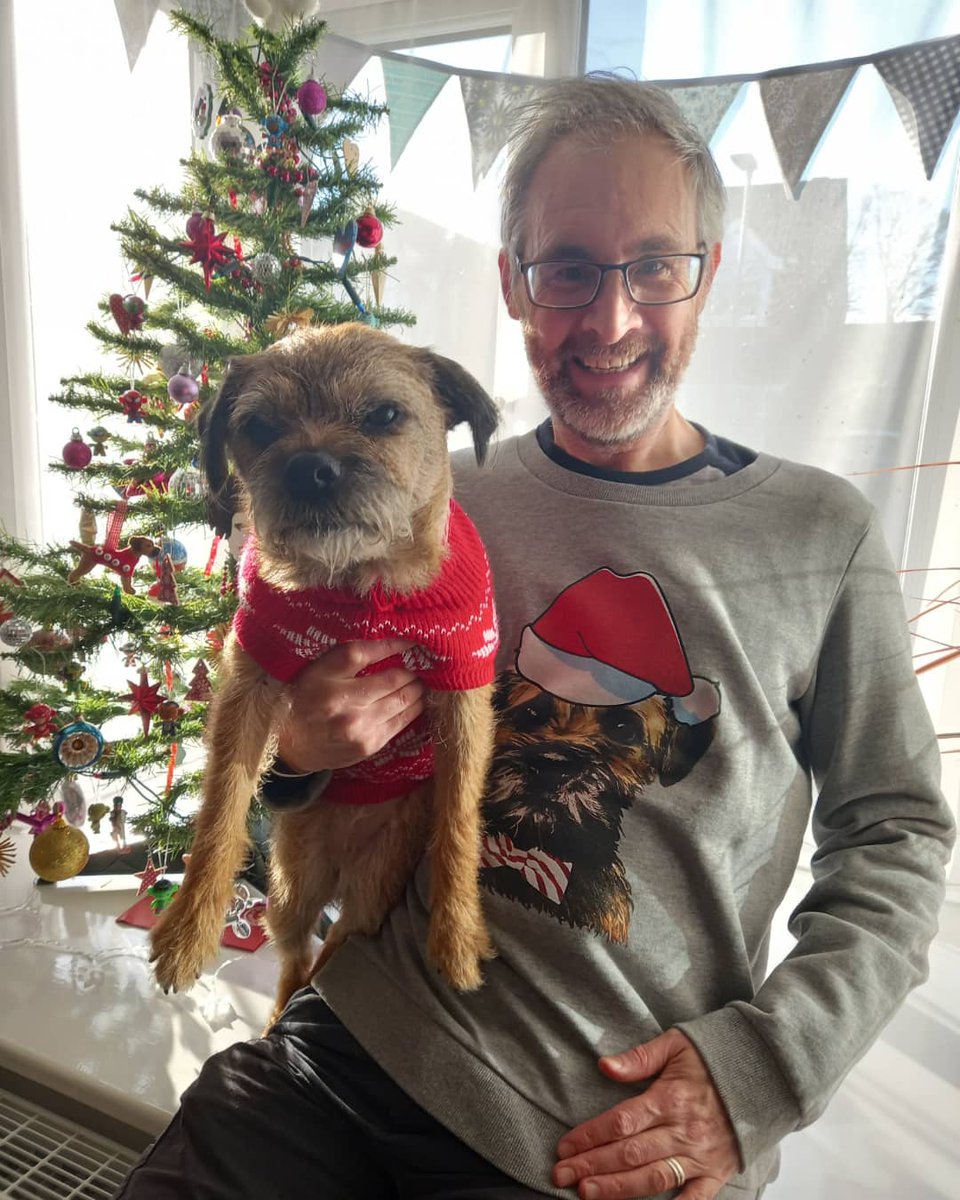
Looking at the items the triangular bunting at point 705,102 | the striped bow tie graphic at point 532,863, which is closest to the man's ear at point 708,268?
the triangular bunting at point 705,102

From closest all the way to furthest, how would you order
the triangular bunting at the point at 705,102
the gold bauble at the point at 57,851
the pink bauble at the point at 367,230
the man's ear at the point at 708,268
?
the man's ear at the point at 708,268
the pink bauble at the point at 367,230
the triangular bunting at the point at 705,102
the gold bauble at the point at 57,851

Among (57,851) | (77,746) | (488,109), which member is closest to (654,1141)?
(77,746)

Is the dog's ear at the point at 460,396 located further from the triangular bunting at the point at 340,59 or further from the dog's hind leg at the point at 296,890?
the triangular bunting at the point at 340,59

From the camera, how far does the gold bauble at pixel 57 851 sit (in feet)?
5.99

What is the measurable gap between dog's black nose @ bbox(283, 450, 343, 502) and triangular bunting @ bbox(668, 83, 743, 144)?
1419 mm

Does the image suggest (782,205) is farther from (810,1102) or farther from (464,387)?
(810,1102)

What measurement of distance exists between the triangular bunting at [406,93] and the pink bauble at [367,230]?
518mm

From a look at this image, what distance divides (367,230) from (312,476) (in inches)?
39.9

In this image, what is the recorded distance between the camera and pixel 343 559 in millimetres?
846

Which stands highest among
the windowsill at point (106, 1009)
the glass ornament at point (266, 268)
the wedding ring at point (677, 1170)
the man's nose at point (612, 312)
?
the glass ornament at point (266, 268)

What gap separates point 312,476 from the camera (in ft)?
2.62

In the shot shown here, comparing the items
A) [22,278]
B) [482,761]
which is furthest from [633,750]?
[22,278]

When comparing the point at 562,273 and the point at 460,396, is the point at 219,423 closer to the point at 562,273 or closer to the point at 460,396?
the point at 460,396

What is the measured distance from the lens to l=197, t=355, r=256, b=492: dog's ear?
3.11 ft
